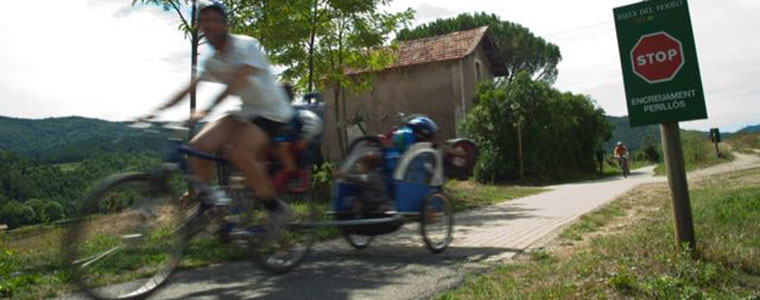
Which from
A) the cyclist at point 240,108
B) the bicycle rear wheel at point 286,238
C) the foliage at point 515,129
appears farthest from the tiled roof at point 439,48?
the cyclist at point 240,108

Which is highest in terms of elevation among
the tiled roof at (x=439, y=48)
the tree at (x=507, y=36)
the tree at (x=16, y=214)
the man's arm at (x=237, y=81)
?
the tree at (x=507, y=36)

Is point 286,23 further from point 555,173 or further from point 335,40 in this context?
point 555,173

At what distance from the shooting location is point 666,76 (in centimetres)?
505

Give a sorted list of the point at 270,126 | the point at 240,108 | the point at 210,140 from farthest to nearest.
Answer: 1. the point at 270,126
2. the point at 240,108
3. the point at 210,140

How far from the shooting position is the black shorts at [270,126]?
4.46 m

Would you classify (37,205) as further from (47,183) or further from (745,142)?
(745,142)

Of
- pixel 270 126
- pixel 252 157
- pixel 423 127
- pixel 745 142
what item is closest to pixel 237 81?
pixel 270 126

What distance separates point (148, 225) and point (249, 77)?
117 cm

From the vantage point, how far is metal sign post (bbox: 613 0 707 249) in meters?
4.97

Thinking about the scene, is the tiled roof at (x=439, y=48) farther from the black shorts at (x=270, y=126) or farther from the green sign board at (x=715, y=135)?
the black shorts at (x=270, y=126)

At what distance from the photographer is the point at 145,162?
4133 mm

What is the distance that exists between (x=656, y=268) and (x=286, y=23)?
8.65m

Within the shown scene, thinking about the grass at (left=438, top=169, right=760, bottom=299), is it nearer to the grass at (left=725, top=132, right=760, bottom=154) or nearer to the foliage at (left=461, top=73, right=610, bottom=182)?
the foliage at (left=461, top=73, right=610, bottom=182)

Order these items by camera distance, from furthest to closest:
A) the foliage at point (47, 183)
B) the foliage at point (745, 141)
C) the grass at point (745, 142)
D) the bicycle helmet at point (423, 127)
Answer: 1. the foliage at point (745, 141)
2. the grass at point (745, 142)
3. the bicycle helmet at point (423, 127)
4. the foliage at point (47, 183)
